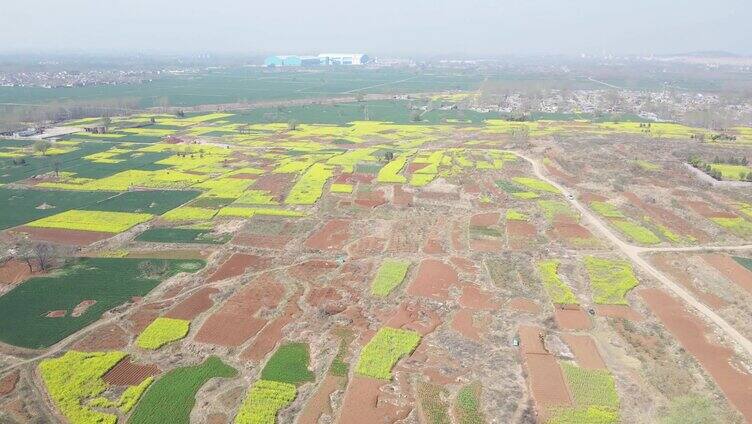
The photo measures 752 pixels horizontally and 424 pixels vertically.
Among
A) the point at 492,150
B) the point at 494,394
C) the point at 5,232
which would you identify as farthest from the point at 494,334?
the point at 492,150

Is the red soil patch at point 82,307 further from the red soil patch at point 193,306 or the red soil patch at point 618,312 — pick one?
the red soil patch at point 618,312

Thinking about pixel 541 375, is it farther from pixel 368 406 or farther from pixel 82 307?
pixel 82 307

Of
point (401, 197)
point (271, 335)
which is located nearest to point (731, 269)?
point (401, 197)

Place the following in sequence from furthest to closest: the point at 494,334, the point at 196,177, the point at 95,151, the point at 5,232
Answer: the point at 95,151
the point at 196,177
the point at 5,232
the point at 494,334

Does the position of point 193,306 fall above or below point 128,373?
above

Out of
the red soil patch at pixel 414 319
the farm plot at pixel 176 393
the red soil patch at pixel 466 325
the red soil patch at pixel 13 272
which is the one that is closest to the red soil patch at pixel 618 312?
the red soil patch at pixel 466 325

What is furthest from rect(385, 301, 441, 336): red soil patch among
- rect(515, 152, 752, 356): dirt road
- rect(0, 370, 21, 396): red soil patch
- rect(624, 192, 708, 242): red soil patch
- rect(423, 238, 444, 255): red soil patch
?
rect(624, 192, 708, 242): red soil patch

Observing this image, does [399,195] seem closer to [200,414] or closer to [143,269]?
[143,269]
